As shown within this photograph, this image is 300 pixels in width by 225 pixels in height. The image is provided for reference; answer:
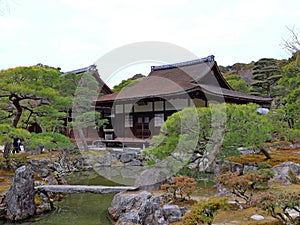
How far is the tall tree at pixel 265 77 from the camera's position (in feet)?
101

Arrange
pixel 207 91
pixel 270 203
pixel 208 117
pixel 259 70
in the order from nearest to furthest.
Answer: pixel 270 203 → pixel 208 117 → pixel 207 91 → pixel 259 70

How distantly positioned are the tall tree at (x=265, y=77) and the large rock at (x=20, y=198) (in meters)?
26.3

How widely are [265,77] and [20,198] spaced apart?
2989 centimetres

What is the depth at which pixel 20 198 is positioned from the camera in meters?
8.21

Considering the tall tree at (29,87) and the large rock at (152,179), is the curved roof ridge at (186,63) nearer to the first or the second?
the tall tree at (29,87)

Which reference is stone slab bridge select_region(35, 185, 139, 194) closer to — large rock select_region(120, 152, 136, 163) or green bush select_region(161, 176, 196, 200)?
green bush select_region(161, 176, 196, 200)

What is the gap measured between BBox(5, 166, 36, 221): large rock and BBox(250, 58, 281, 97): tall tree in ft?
86.4

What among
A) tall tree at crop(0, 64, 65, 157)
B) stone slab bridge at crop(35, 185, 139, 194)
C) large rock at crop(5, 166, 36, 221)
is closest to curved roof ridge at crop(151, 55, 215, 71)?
tall tree at crop(0, 64, 65, 157)

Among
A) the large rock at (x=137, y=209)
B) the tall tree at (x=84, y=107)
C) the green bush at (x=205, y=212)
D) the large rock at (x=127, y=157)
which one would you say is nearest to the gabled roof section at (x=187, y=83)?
the tall tree at (x=84, y=107)

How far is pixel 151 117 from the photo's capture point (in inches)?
721

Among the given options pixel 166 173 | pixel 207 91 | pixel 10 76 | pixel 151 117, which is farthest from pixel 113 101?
pixel 166 173

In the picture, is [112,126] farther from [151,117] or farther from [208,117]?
[208,117]

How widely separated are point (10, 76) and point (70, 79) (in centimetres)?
697

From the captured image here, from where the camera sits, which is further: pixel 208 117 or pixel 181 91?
pixel 181 91
